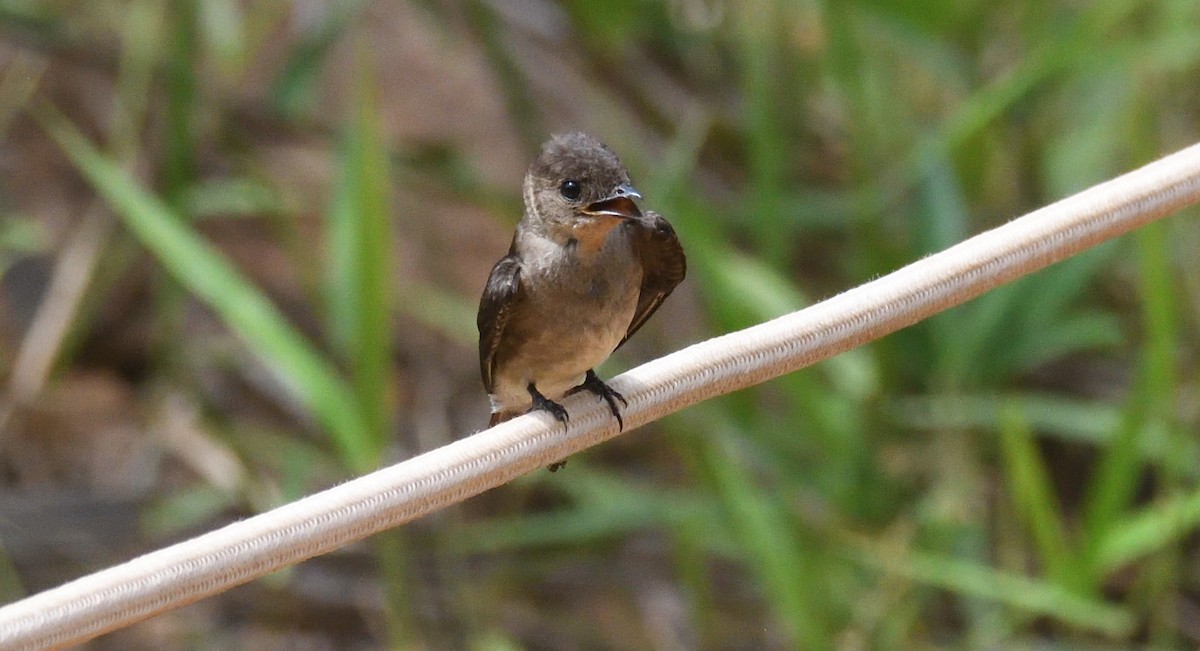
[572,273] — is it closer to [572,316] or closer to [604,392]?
[572,316]

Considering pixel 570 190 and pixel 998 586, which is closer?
pixel 570 190

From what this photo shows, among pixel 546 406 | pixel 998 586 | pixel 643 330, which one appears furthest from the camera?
pixel 643 330

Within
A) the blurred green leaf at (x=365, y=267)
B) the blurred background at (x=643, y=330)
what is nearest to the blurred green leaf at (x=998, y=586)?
the blurred background at (x=643, y=330)

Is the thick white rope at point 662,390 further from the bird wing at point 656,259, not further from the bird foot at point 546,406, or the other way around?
the bird wing at point 656,259

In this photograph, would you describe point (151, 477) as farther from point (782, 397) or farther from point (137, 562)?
point (137, 562)

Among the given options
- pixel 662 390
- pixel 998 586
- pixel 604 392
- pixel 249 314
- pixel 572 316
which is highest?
pixel 249 314

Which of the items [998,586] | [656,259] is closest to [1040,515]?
[998,586]

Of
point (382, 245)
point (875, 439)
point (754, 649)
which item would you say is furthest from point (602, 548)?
point (382, 245)

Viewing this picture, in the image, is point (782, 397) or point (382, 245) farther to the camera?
point (782, 397)
